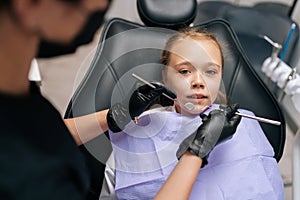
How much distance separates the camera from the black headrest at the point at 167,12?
128cm

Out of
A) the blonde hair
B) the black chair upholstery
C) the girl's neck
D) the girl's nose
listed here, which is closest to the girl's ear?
the girl's neck

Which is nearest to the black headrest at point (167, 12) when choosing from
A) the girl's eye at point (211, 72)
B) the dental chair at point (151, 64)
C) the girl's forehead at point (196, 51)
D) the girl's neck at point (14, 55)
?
the dental chair at point (151, 64)

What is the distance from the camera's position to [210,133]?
0.92 m

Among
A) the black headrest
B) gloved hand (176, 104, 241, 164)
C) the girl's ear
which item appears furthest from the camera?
the black headrest

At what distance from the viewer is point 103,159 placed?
3.60 ft

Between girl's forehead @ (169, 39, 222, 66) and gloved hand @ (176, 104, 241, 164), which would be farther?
girl's forehead @ (169, 39, 222, 66)

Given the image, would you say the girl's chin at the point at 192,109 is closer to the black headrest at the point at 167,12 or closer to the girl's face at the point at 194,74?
the girl's face at the point at 194,74

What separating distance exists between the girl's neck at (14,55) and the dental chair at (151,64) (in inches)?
33.3

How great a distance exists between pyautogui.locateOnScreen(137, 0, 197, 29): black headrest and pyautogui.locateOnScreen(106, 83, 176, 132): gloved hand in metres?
0.34

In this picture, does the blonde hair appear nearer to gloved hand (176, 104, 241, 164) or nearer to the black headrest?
the black headrest

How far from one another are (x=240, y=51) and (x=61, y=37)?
3.80 feet

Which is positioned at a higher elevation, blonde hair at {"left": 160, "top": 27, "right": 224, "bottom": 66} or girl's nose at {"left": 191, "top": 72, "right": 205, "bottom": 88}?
blonde hair at {"left": 160, "top": 27, "right": 224, "bottom": 66}

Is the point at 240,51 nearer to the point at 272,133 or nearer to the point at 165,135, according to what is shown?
the point at 272,133

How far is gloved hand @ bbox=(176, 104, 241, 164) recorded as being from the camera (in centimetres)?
88
